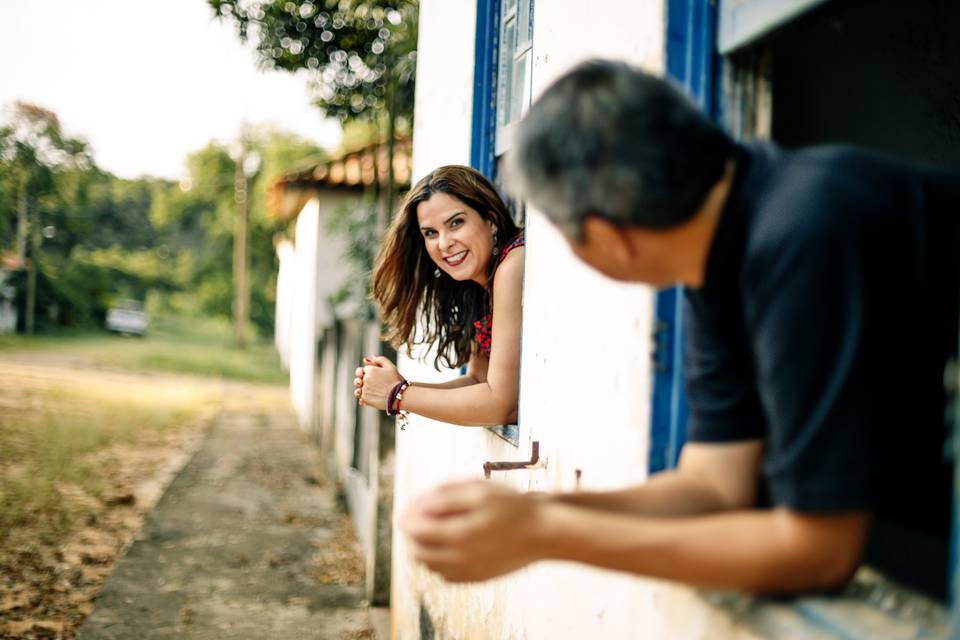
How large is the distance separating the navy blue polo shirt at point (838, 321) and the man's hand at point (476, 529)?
0.33 metres

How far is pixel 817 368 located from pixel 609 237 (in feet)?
1.08

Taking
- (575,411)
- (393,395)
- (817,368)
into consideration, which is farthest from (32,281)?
(817,368)

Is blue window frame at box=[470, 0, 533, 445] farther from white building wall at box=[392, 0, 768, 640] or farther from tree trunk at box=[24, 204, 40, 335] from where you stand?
tree trunk at box=[24, 204, 40, 335]

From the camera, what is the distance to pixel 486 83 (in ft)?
12.1

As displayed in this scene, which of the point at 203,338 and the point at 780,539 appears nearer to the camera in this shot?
the point at 780,539

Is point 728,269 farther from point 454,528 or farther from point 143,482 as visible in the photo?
point 143,482

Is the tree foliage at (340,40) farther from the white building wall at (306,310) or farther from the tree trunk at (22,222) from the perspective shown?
the tree trunk at (22,222)

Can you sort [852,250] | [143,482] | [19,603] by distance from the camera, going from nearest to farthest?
1. [852,250]
2. [19,603]
3. [143,482]

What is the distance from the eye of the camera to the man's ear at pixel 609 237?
1.17 meters

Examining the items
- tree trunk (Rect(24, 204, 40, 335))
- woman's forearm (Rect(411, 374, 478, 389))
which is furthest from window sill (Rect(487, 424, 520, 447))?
tree trunk (Rect(24, 204, 40, 335))

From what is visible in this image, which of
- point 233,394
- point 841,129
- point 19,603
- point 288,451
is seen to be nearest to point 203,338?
point 233,394

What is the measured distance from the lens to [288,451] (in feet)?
40.4

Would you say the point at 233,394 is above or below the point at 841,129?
below

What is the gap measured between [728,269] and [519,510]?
1.48ft
